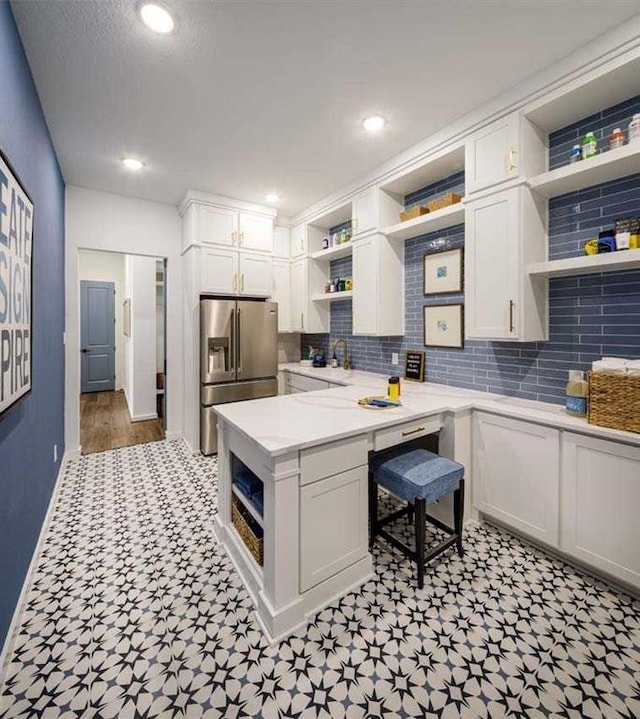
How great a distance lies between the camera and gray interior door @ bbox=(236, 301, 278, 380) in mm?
3855

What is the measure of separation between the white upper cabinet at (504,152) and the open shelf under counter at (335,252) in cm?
140

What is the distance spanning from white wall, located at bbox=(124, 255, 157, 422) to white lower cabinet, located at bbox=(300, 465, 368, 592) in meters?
4.50

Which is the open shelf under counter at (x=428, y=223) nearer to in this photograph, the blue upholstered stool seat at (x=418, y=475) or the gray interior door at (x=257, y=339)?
the gray interior door at (x=257, y=339)

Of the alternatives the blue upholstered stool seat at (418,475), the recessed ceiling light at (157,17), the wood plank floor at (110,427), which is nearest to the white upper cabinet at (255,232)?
the recessed ceiling light at (157,17)

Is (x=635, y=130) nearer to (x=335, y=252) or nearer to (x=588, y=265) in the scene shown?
(x=588, y=265)

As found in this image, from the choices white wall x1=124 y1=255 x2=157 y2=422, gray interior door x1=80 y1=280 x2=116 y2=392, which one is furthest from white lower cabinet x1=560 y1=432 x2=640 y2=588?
gray interior door x1=80 y1=280 x2=116 y2=392

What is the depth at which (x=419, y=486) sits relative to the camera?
1822 millimetres

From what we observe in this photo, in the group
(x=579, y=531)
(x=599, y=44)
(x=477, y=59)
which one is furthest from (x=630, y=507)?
(x=477, y=59)

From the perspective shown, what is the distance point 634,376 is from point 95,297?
8296 millimetres

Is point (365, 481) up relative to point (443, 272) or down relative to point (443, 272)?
down

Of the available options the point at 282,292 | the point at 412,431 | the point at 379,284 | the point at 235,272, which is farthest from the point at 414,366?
the point at 235,272

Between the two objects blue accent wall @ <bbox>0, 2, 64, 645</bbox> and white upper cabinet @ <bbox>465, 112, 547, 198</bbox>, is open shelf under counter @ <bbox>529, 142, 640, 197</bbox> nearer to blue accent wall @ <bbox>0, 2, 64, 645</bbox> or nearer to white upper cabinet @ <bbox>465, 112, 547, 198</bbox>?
white upper cabinet @ <bbox>465, 112, 547, 198</bbox>

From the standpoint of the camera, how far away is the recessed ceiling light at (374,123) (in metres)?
2.45

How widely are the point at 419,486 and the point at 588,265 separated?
1.54m
